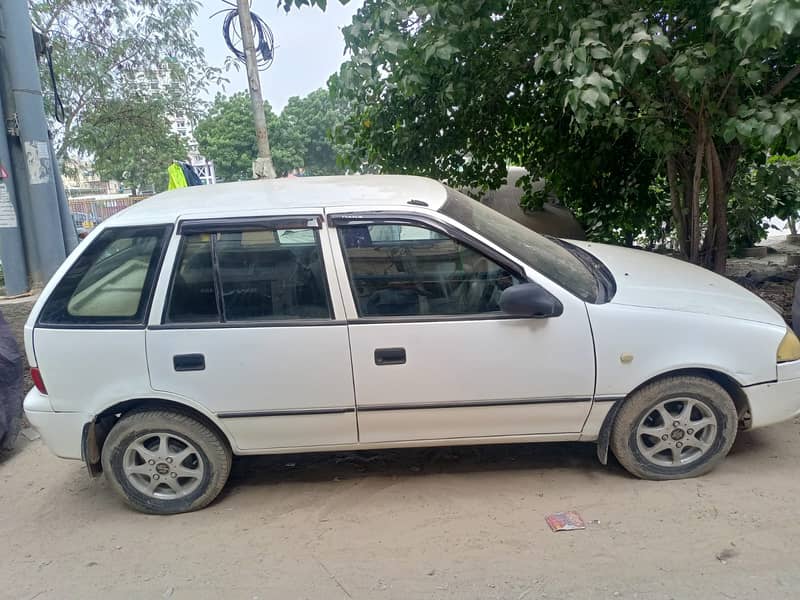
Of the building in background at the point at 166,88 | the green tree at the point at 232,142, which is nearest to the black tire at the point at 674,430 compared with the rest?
the building in background at the point at 166,88

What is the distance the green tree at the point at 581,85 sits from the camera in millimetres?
3912

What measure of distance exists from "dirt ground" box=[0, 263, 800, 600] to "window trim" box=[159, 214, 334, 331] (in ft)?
3.53

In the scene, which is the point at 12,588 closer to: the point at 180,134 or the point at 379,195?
the point at 379,195

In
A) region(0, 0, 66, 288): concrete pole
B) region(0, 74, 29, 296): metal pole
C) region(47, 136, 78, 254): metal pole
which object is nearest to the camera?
region(0, 0, 66, 288): concrete pole

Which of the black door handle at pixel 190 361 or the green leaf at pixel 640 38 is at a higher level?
the green leaf at pixel 640 38

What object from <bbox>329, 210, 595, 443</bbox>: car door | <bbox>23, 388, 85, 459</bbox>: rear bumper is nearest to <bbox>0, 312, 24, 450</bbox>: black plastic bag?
<bbox>23, 388, 85, 459</bbox>: rear bumper

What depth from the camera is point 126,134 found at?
10.7 metres

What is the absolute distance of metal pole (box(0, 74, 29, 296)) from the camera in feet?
18.2

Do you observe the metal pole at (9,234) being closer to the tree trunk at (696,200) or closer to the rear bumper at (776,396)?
the rear bumper at (776,396)

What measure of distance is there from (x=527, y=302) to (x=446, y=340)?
452 millimetres

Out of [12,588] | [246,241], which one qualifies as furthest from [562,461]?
[12,588]

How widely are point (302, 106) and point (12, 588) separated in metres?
16.9

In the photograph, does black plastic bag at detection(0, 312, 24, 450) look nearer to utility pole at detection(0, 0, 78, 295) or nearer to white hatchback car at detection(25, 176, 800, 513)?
white hatchback car at detection(25, 176, 800, 513)

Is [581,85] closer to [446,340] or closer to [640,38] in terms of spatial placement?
[640,38]
